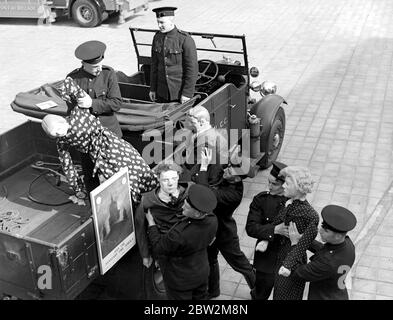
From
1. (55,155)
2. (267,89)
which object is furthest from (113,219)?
(267,89)

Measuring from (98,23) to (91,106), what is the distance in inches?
419

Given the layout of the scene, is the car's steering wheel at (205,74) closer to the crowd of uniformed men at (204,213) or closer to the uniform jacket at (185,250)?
the crowd of uniformed men at (204,213)

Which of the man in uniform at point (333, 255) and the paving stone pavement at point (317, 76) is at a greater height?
the man in uniform at point (333, 255)

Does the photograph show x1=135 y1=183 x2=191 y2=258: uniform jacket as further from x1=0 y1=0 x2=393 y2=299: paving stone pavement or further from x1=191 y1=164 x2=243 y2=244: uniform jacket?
x1=0 y1=0 x2=393 y2=299: paving stone pavement

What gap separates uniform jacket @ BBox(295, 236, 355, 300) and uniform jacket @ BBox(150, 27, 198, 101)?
266 centimetres

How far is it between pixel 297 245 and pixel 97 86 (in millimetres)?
2218

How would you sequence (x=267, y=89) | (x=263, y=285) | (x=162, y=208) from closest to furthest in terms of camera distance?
(x=162, y=208) < (x=263, y=285) < (x=267, y=89)

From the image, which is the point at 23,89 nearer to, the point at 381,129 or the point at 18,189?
the point at 18,189

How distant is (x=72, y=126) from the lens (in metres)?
3.95

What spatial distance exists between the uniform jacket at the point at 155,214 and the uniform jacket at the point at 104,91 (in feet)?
3.41

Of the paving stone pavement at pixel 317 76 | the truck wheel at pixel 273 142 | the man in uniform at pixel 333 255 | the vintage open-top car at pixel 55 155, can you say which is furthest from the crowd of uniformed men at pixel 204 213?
the truck wheel at pixel 273 142

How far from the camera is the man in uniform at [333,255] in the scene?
328 centimetres

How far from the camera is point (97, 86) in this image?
14.9 feet

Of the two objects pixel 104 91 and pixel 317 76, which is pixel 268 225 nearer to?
pixel 104 91
